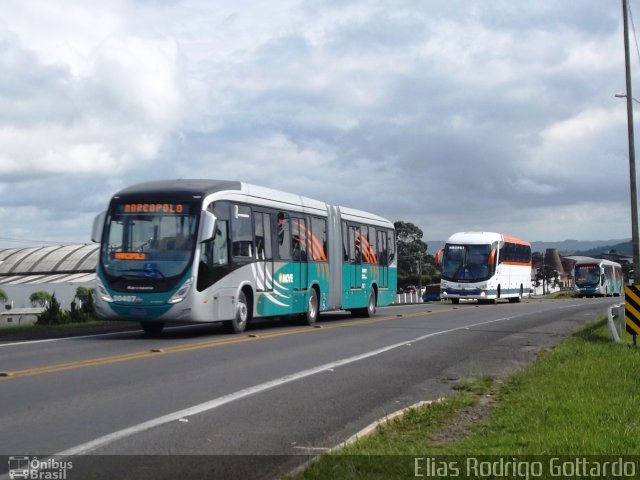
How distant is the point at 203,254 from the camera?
1995 cm

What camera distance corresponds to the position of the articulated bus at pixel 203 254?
19.7 m

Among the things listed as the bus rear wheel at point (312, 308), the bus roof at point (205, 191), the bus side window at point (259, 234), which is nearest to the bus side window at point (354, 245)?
the bus rear wheel at point (312, 308)

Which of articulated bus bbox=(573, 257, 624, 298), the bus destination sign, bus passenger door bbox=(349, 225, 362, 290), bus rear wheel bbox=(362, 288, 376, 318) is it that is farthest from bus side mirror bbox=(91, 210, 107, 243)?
articulated bus bbox=(573, 257, 624, 298)

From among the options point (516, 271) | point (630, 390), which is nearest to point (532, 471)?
point (630, 390)

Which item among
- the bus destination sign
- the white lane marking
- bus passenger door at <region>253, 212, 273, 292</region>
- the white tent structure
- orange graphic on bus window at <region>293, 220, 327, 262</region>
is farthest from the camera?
the white tent structure

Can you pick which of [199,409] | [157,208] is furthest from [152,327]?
[199,409]

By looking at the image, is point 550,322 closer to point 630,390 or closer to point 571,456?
point 630,390

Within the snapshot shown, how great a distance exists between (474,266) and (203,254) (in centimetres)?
3242

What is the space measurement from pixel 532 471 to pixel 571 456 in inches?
24.6

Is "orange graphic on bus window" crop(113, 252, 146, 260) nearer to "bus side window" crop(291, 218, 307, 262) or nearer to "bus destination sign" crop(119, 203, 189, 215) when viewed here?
"bus destination sign" crop(119, 203, 189, 215)

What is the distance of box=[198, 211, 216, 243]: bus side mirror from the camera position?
19.7 metres

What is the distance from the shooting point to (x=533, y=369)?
14.7 meters

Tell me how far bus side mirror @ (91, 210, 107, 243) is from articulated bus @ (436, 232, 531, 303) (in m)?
32.5

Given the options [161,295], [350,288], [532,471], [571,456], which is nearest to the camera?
[532,471]
